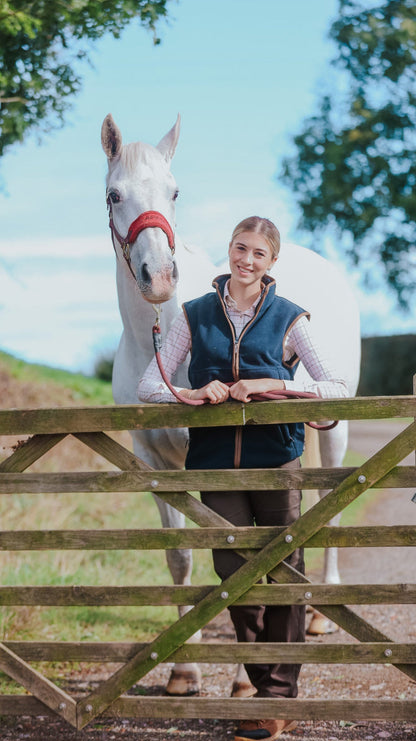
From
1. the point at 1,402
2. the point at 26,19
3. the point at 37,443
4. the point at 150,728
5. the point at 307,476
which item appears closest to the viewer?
the point at 307,476

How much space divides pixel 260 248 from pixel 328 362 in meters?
0.57

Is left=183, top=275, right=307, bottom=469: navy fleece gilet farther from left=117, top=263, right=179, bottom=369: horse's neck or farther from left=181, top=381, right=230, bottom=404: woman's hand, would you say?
left=117, top=263, right=179, bottom=369: horse's neck

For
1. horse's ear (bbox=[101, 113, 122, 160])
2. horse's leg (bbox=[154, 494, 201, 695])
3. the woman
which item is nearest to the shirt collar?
the woman

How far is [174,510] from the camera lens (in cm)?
457

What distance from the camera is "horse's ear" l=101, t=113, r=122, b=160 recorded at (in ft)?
13.6

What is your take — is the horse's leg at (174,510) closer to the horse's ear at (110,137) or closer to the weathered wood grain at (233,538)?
Result: the weathered wood grain at (233,538)

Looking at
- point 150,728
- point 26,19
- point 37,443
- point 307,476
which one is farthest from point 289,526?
point 26,19

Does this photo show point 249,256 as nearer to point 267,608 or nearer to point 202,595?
point 202,595

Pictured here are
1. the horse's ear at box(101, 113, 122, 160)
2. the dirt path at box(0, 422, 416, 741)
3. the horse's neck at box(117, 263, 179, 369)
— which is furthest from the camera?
the horse's neck at box(117, 263, 179, 369)

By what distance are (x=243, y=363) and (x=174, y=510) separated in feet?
4.60

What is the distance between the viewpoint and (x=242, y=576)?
3.42 metres

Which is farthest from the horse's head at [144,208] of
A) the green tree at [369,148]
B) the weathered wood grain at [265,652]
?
the green tree at [369,148]

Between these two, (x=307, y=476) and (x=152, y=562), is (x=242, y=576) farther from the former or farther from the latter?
(x=152, y=562)

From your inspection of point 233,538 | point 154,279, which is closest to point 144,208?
point 154,279
